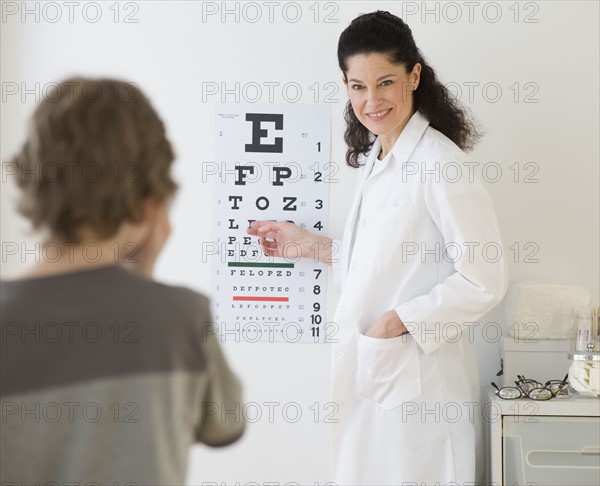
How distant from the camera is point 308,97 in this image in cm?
241

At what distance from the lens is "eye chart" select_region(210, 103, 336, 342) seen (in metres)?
2.41

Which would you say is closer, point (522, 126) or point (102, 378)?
point (102, 378)

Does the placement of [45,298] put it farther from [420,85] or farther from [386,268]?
[420,85]

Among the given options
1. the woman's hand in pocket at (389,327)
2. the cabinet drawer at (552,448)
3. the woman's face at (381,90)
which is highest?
the woman's face at (381,90)

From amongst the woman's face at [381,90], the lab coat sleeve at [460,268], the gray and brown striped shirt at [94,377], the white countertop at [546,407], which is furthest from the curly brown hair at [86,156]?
the white countertop at [546,407]

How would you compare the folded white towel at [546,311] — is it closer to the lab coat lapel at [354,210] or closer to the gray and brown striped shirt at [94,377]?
the lab coat lapel at [354,210]

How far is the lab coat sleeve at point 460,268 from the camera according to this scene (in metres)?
1.78

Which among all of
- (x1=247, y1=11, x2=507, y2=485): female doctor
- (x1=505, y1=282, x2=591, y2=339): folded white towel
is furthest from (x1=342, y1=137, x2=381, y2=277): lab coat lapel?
(x1=505, y1=282, x2=591, y2=339): folded white towel

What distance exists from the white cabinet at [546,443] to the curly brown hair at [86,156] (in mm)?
1493

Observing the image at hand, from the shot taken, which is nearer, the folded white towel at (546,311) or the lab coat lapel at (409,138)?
the lab coat lapel at (409,138)

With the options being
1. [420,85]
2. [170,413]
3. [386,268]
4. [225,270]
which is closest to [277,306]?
[225,270]

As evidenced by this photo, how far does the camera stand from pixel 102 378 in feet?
2.41

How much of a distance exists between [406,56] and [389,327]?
0.66 metres

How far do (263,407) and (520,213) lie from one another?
0.97 m
